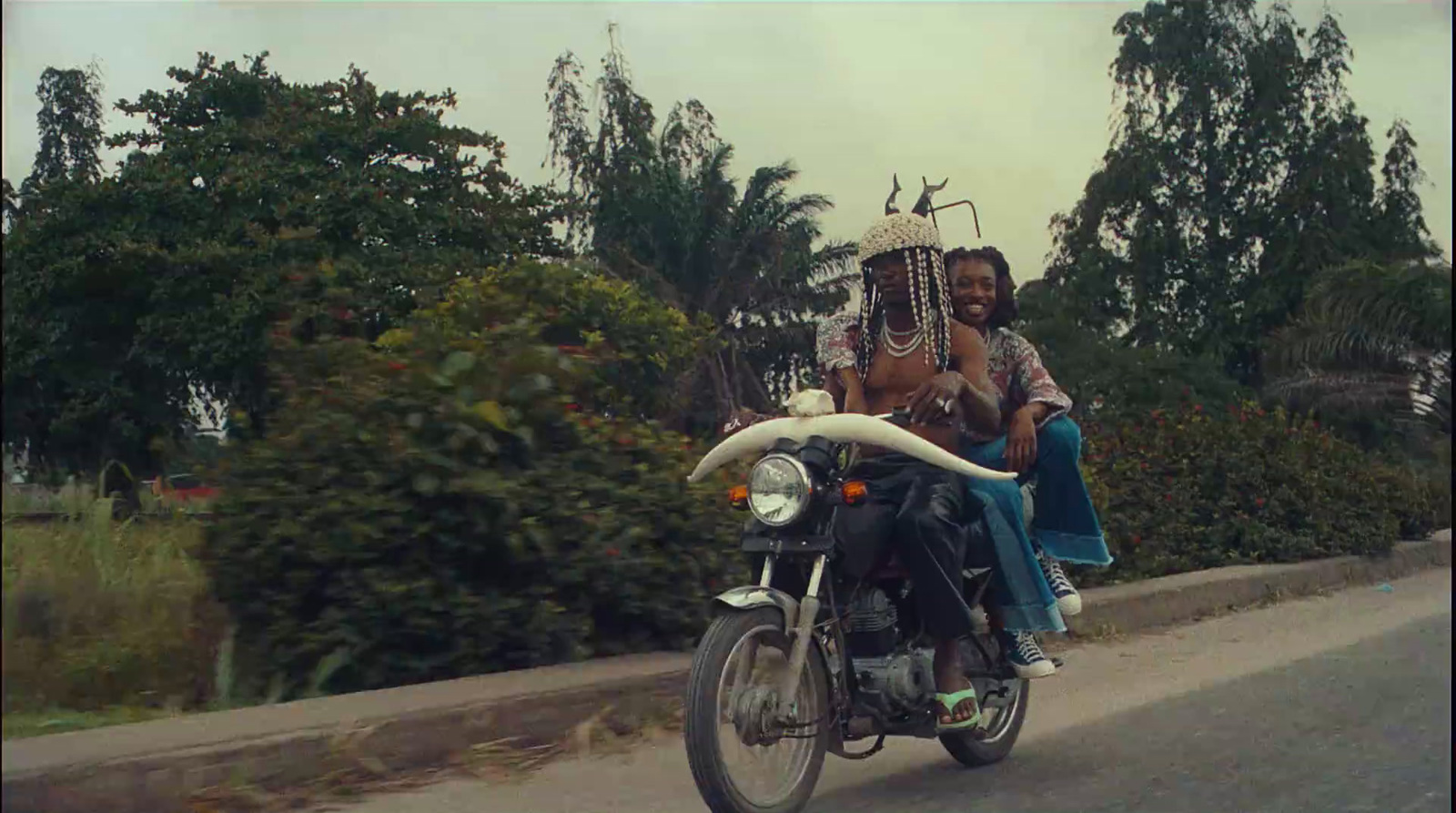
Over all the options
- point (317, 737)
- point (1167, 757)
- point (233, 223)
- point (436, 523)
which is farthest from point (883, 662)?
point (233, 223)

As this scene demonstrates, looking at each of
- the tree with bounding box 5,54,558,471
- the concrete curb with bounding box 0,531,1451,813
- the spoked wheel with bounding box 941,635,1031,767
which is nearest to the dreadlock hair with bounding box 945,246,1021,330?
the spoked wheel with bounding box 941,635,1031,767

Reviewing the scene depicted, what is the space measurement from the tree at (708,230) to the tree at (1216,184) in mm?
6933

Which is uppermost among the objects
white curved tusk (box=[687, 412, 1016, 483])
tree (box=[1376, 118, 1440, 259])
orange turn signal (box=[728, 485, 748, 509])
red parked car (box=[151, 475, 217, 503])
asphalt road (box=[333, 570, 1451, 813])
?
tree (box=[1376, 118, 1440, 259])

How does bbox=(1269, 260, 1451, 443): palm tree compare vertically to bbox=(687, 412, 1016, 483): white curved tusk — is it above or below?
above

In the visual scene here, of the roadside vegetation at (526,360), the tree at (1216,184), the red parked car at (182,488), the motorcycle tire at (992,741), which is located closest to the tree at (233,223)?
the roadside vegetation at (526,360)

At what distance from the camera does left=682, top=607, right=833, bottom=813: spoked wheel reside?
3.84 meters

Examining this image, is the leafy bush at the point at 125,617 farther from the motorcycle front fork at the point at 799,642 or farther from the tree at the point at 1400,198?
the tree at the point at 1400,198

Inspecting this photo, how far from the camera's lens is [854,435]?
13.9ft

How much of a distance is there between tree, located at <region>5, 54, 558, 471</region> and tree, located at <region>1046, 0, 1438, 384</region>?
1424cm

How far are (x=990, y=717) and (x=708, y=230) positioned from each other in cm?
3049

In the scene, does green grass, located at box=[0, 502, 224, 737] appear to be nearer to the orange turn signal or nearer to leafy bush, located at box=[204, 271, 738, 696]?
leafy bush, located at box=[204, 271, 738, 696]

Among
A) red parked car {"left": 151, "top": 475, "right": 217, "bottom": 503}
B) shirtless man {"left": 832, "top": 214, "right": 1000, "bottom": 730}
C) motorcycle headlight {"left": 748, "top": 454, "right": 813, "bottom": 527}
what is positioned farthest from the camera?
red parked car {"left": 151, "top": 475, "right": 217, "bottom": 503}

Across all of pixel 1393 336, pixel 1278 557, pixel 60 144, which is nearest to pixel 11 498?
pixel 60 144

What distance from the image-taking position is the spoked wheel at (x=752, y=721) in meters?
3.84
